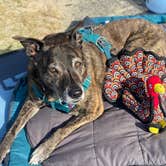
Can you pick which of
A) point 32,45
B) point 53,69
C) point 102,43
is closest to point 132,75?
point 102,43

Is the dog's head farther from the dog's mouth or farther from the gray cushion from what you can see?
the gray cushion

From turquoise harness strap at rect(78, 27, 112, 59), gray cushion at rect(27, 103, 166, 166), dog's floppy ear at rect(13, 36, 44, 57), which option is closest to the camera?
gray cushion at rect(27, 103, 166, 166)

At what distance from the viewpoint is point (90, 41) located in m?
5.12

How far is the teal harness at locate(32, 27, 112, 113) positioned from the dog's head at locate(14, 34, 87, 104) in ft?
0.48

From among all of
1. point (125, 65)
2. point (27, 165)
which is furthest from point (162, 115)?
point (27, 165)

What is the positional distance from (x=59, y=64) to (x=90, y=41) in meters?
0.92

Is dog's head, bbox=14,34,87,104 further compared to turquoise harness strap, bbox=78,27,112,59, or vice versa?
turquoise harness strap, bbox=78,27,112,59

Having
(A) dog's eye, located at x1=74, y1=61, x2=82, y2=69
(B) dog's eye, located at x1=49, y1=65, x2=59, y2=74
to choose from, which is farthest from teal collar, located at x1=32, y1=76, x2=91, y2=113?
(B) dog's eye, located at x1=49, y1=65, x2=59, y2=74

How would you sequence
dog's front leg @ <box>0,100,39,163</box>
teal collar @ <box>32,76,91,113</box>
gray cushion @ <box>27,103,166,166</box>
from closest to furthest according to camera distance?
gray cushion @ <box>27,103,166,166</box> < dog's front leg @ <box>0,100,39,163</box> < teal collar @ <box>32,76,91,113</box>

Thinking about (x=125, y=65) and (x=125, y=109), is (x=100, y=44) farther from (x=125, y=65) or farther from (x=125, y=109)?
(x=125, y=109)

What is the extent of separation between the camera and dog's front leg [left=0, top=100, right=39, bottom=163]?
177 inches

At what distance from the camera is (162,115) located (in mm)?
4477

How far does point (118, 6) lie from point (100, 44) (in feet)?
7.81

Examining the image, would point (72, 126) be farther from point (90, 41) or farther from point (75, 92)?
point (90, 41)
